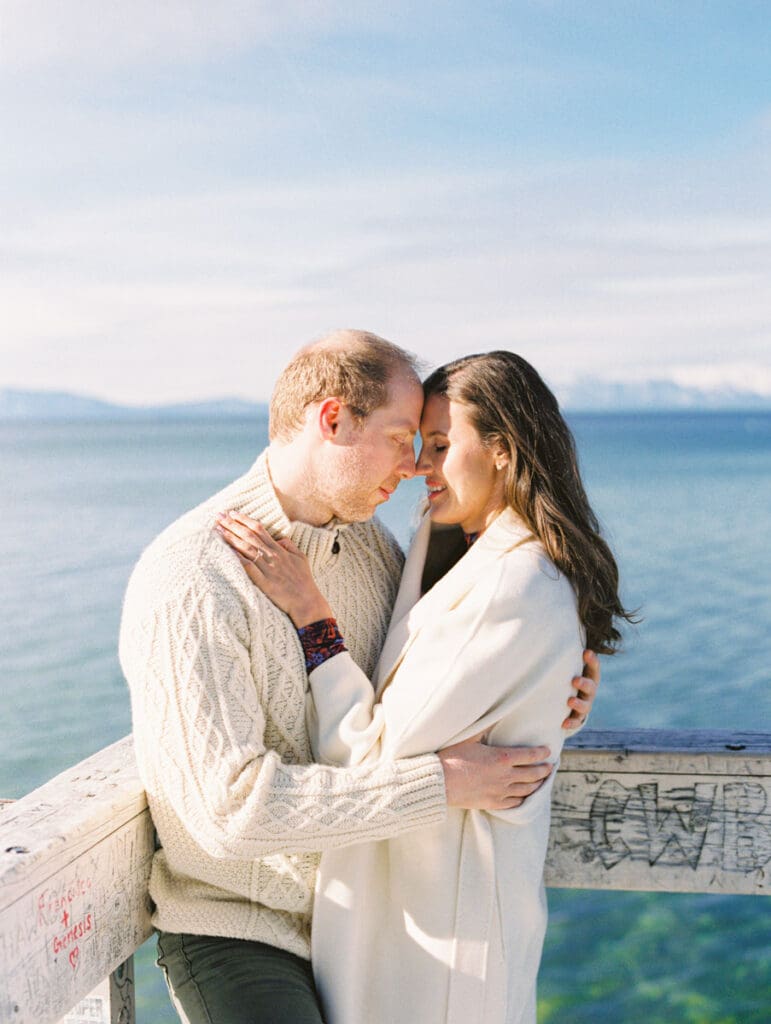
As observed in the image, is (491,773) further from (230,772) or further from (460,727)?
(230,772)

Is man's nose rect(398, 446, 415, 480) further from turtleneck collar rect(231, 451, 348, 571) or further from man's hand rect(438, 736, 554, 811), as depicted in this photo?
man's hand rect(438, 736, 554, 811)

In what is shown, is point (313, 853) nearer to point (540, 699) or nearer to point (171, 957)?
point (171, 957)

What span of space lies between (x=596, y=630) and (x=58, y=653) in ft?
58.0

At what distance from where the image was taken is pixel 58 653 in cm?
1939

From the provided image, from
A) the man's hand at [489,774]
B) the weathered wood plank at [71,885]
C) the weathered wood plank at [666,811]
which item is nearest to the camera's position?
the weathered wood plank at [71,885]

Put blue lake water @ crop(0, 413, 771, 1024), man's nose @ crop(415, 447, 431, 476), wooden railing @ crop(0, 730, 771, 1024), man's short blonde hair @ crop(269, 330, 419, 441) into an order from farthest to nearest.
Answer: blue lake water @ crop(0, 413, 771, 1024) < man's nose @ crop(415, 447, 431, 476) < man's short blonde hair @ crop(269, 330, 419, 441) < wooden railing @ crop(0, 730, 771, 1024)

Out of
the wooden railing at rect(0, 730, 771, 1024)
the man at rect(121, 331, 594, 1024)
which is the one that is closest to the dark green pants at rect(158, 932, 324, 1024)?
the man at rect(121, 331, 594, 1024)

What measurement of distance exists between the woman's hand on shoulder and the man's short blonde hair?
0.81 feet

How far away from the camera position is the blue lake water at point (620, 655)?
7.31 m

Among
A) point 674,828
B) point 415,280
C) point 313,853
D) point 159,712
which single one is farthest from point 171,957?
point 415,280

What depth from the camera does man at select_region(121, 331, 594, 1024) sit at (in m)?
2.33

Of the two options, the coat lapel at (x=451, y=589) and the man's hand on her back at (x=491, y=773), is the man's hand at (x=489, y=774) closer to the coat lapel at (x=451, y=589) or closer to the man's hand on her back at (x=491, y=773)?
the man's hand on her back at (x=491, y=773)

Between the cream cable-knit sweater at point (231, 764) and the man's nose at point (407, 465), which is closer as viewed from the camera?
the cream cable-knit sweater at point (231, 764)

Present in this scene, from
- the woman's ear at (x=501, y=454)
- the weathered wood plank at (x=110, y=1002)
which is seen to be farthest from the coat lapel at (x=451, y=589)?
the weathered wood plank at (x=110, y=1002)
